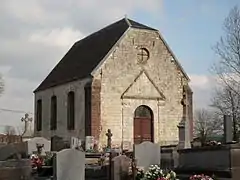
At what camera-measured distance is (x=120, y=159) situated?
1627 cm

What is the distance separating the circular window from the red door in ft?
13.1

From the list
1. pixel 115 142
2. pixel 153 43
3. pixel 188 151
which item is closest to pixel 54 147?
pixel 115 142

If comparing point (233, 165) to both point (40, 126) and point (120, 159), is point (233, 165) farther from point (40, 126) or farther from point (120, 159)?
point (40, 126)

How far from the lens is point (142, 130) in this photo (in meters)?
33.5

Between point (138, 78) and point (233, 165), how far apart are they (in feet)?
61.3

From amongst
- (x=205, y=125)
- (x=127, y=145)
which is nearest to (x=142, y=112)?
(x=127, y=145)

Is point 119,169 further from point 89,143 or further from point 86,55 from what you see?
point 86,55

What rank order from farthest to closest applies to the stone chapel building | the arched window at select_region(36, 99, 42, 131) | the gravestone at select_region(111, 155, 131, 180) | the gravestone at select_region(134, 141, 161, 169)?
the arched window at select_region(36, 99, 42, 131) → the stone chapel building → the gravestone at select_region(134, 141, 161, 169) → the gravestone at select_region(111, 155, 131, 180)

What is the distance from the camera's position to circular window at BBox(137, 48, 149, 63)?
34.0m

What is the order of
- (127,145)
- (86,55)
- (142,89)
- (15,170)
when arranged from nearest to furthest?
(15,170) < (127,145) < (142,89) < (86,55)

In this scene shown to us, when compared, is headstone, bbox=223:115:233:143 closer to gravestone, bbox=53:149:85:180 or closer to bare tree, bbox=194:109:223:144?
gravestone, bbox=53:149:85:180

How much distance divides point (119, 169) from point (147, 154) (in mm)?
2560

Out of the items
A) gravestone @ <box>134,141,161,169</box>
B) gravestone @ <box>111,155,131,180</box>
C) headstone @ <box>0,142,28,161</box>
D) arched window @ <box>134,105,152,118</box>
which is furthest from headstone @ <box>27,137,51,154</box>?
gravestone @ <box>111,155,131,180</box>

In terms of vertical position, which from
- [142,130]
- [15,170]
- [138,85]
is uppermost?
[138,85]
